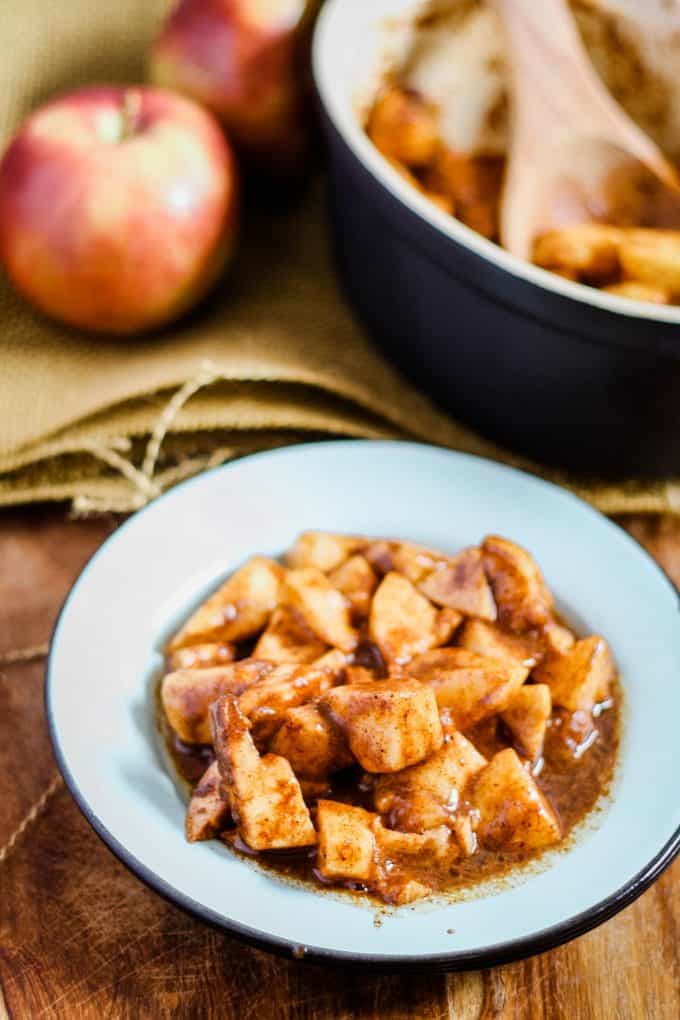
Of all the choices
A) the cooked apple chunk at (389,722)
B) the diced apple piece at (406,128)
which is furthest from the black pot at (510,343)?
the cooked apple chunk at (389,722)

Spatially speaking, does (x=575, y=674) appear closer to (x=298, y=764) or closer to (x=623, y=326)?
(x=298, y=764)

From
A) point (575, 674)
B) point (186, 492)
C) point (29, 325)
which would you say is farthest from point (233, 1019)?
point (29, 325)

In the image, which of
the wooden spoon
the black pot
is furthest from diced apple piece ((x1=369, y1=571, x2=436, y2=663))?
the wooden spoon

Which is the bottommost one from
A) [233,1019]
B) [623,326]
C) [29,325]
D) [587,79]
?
[233,1019]

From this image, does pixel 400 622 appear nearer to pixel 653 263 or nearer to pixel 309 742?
pixel 309 742

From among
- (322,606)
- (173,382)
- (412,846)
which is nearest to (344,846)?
(412,846)
